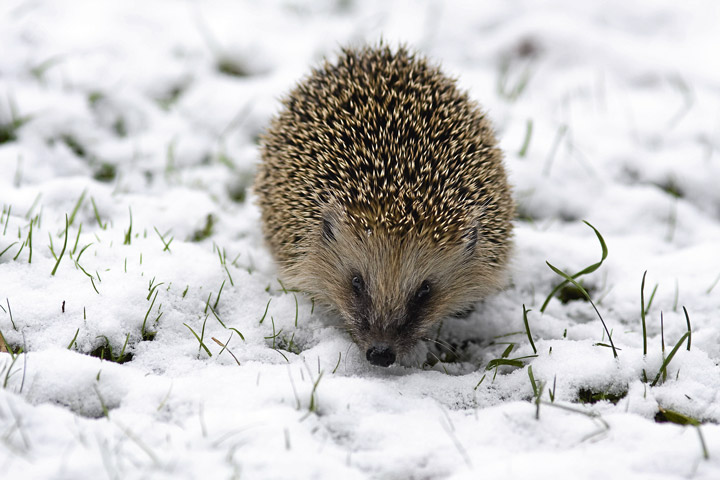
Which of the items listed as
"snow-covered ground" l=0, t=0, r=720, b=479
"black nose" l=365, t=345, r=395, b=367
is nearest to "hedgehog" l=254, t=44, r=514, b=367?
"black nose" l=365, t=345, r=395, b=367

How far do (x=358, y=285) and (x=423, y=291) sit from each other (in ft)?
0.90

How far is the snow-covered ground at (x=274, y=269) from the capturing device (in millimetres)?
1768

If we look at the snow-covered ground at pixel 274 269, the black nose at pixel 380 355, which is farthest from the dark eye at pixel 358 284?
the black nose at pixel 380 355

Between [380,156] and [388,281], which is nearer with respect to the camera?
[388,281]

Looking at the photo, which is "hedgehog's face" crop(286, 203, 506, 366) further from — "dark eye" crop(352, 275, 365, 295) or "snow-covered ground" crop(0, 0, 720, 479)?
"snow-covered ground" crop(0, 0, 720, 479)

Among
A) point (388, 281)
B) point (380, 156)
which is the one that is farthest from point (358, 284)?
point (380, 156)

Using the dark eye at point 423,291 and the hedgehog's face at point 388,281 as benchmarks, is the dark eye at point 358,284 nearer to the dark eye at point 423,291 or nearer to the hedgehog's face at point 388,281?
the hedgehog's face at point 388,281

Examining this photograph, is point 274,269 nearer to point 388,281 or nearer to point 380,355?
point 388,281

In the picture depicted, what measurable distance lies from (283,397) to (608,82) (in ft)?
13.3

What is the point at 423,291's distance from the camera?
8.34ft

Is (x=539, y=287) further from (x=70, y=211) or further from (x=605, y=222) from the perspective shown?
(x=70, y=211)

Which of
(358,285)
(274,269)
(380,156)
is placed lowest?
(274,269)

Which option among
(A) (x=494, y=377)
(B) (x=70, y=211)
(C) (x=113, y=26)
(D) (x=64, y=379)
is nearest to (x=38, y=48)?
(C) (x=113, y=26)

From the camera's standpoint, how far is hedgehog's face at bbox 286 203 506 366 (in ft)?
7.82
